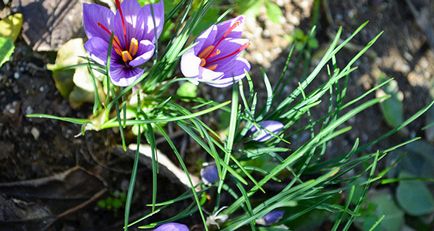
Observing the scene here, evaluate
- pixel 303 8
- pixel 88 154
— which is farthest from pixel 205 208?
pixel 303 8

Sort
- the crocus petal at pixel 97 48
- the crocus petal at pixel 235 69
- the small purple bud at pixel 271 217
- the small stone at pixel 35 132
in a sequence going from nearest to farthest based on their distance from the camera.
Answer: the crocus petal at pixel 97 48
the crocus petal at pixel 235 69
the small purple bud at pixel 271 217
the small stone at pixel 35 132

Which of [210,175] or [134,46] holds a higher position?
[134,46]

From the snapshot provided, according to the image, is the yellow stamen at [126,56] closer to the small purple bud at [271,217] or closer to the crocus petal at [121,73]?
the crocus petal at [121,73]

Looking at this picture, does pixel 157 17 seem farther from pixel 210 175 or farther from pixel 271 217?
pixel 271 217

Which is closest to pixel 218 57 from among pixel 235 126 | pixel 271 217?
pixel 235 126

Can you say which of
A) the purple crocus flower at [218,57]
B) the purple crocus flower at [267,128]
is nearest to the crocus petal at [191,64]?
the purple crocus flower at [218,57]

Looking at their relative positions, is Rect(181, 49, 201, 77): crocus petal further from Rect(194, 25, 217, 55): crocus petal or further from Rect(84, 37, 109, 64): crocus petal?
Rect(84, 37, 109, 64): crocus petal
